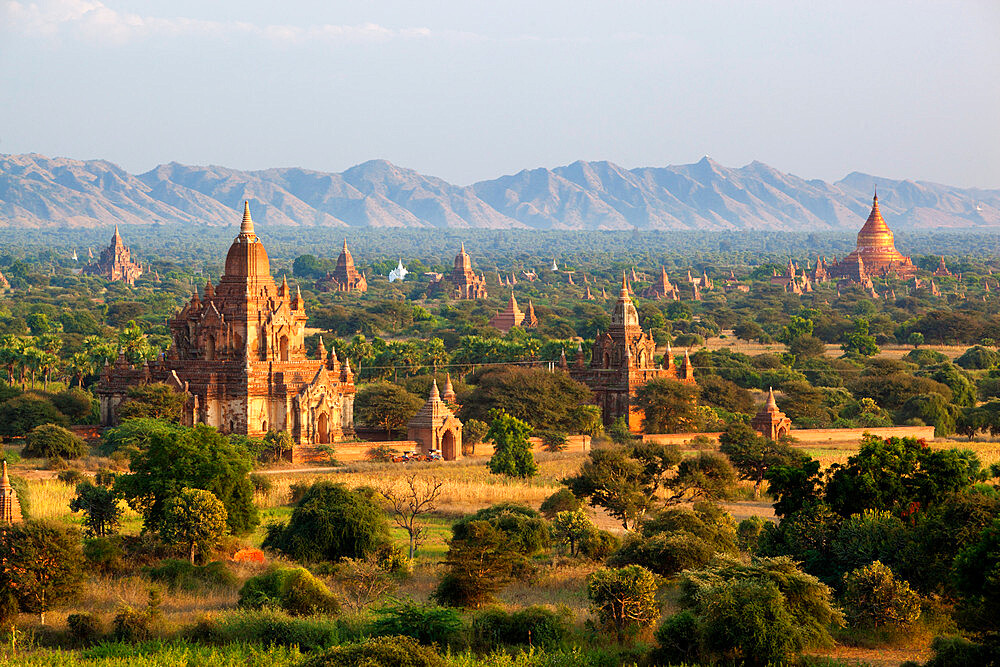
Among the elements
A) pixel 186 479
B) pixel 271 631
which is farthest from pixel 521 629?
pixel 186 479

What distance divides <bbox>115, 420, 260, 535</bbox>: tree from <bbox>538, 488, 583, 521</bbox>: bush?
300 inches

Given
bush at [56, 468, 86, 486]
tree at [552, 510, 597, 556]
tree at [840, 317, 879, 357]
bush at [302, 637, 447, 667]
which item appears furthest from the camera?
tree at [840, 317, 879, 357]

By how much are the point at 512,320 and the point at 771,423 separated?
54.2 m

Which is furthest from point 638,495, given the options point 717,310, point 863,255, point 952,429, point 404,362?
point 863,255

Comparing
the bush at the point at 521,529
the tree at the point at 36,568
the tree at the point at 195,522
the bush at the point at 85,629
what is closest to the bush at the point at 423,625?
the bush at the point at 85,629

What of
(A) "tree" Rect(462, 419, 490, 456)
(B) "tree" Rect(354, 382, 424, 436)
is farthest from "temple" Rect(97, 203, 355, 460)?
(A) "tree" Rect(462, 419, 490, 456)

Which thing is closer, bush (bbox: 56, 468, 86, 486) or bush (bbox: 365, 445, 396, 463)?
bush (bbox: 56, 468, 86, 486)

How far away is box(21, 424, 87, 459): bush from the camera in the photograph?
48.7 metres

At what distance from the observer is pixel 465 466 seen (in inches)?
1994

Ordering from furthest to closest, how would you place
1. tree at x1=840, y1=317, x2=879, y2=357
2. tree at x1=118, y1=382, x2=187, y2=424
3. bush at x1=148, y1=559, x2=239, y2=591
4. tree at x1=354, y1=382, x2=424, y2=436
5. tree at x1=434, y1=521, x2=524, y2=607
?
1. tree at x1=840, y1=317, x2=879, y2=357
2. tree at x1=354, y1=382, x2=424, y2=436
3. tree at x1=118, y1=382, x2=187, y2=424
4. bush at x1=148, y1=559, x2=239, y2=591
5. tree at x1=434, y1=521, x2=524, y2=607

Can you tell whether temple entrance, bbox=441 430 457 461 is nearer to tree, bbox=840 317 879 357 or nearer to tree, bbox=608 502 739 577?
tree, bbox=608 502 739 577

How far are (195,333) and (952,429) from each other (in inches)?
1209

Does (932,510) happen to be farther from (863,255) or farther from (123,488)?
(863,255)

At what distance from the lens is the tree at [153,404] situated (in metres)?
52.1
